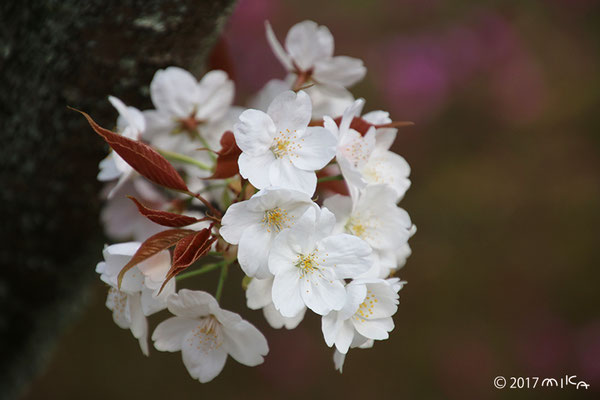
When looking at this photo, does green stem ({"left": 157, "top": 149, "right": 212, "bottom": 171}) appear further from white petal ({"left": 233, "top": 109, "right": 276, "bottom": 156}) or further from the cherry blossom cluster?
white petal ({"left": 233, "top": 109, "right": 276, "bottom": 156})

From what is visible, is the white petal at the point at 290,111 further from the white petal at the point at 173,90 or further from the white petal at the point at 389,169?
the white petal at the point at 173,90

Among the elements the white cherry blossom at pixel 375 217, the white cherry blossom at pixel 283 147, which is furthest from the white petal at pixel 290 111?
the white cherry blossom at pixel 375 217

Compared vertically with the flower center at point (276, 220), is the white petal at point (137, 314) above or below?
below

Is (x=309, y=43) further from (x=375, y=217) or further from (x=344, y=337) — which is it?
(x=344, y=337)

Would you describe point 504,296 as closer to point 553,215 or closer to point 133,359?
point 553,215

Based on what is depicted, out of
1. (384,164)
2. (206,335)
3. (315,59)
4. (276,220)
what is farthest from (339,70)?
(206,335)

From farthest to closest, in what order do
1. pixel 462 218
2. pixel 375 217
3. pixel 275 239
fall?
pixel 462 218 < pixel 375 217 < pixel 275 239
